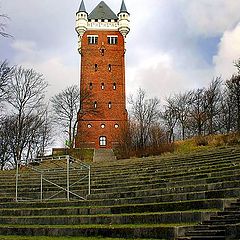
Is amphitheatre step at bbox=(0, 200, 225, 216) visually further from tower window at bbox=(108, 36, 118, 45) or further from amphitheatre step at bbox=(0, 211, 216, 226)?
tower window at bbox=(108, 36, 118, 45)

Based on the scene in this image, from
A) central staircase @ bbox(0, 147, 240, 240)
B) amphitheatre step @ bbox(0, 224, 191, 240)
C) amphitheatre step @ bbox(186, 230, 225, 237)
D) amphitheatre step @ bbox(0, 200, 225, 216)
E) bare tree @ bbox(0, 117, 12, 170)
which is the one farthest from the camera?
bare tree @ bbox(0, 117, 12, 170)

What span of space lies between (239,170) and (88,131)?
146ft

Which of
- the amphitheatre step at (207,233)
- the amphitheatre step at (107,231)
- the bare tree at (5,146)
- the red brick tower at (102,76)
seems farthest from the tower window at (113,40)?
the amphitheatre step at (207,233)

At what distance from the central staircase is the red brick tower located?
124 feet

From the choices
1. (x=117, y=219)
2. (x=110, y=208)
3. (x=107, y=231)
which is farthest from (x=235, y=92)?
(x=107, y=231)

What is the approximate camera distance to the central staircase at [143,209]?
391 inches

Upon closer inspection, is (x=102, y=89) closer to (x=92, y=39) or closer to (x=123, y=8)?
(x=92, y=39)

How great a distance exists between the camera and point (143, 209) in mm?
12508

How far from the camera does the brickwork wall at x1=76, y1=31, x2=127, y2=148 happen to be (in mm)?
58094

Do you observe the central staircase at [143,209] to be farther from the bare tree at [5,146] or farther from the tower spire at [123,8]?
the tower spire at [123,8]

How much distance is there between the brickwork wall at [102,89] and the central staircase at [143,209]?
1487 inches

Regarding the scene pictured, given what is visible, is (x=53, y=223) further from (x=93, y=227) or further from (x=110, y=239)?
(x=110, y=239)

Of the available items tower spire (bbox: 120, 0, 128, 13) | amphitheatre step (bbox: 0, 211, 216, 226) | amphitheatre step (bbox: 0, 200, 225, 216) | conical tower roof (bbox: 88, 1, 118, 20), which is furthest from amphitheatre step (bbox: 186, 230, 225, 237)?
tower spire (bbox: 120, 0, 128, 13)

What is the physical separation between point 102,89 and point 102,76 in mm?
1872
